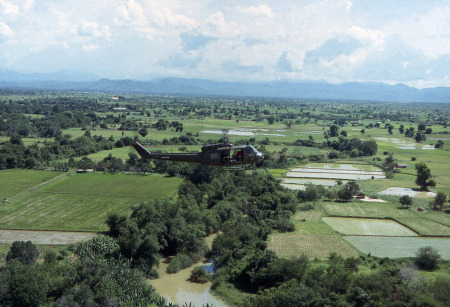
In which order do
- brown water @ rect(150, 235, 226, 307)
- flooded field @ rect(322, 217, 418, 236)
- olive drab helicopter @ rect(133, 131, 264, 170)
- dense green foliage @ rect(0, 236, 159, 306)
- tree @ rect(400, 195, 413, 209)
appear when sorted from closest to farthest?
dense green foliage @ rect(0, 236, 159, 306) < olive drab helicopter @ rect(133, 131, 264, 170) < brown water @ rect(150, 235, 226, 307) < flooded field @ rect(322, 217, 418, 236) < tree @ rect(400, 195, 413, 209)

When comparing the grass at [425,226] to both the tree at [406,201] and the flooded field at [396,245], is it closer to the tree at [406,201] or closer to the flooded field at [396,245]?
the flooded field at [396,245]

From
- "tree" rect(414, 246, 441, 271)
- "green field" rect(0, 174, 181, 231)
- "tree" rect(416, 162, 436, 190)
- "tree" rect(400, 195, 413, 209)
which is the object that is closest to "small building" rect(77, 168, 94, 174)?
"green field" rect(0, 174, 181, 231)

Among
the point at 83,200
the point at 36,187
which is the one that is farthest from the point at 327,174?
the point at 36,187

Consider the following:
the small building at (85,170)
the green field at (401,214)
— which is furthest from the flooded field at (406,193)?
the small building at (85,170)

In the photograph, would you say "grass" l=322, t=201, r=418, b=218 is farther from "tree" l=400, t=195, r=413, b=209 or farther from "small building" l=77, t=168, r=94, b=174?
"small building" l=77, t=168, r=94, b=174

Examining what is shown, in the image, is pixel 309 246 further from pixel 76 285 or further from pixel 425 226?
pixel 76 285

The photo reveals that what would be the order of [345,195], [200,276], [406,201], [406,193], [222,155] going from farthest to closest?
[406,193], [345,195], [406,201], [200,276], [222,155]

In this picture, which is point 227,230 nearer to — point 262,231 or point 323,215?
point 262,231
